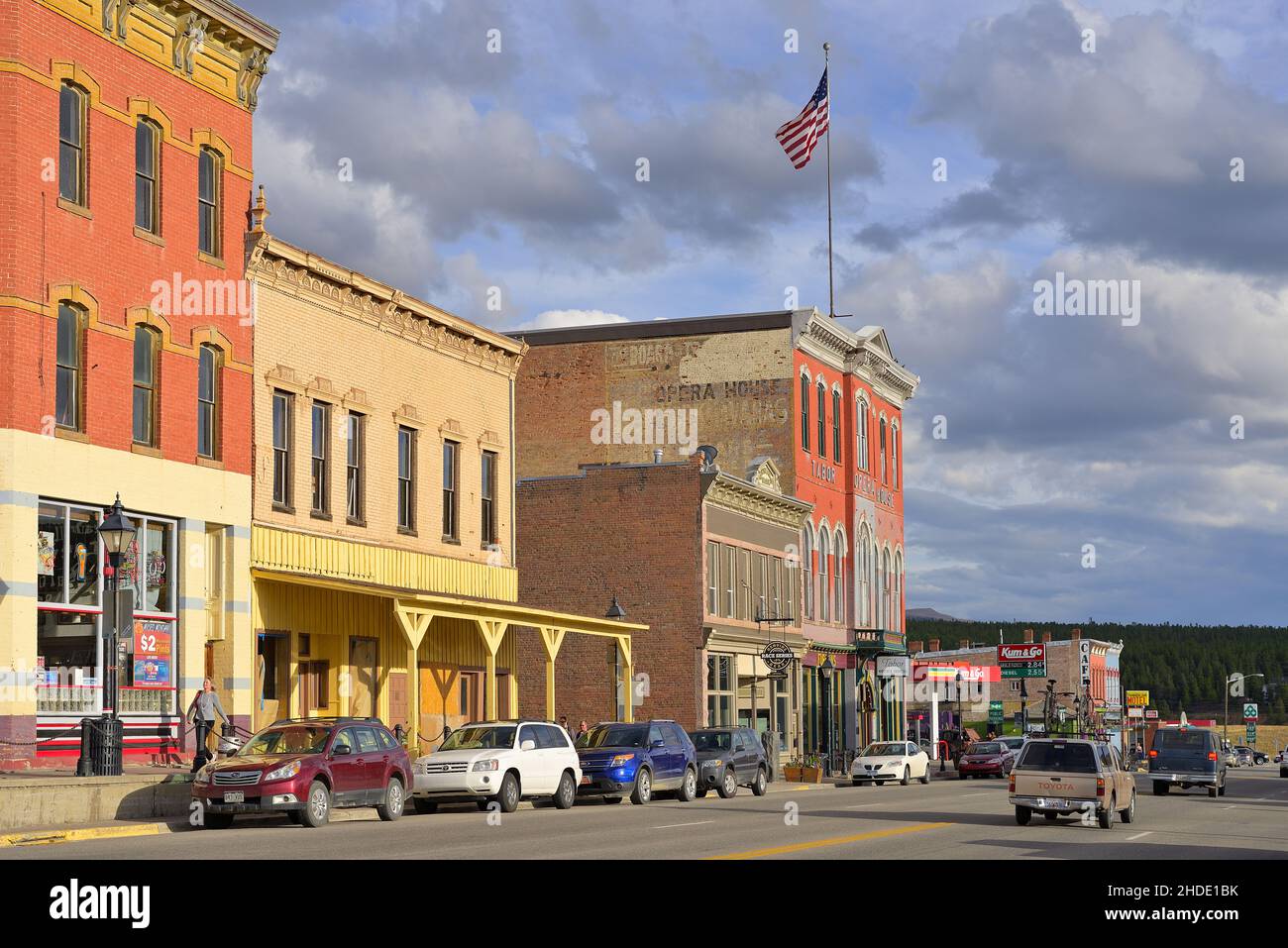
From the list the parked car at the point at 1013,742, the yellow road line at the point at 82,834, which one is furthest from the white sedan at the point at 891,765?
the yellow road line at the point at 82,834

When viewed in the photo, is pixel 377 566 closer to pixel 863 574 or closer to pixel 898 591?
pixel 863 574

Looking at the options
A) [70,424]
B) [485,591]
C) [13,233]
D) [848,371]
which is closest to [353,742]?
[70,424]

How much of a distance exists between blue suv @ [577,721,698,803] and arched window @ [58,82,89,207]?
14.6 metres

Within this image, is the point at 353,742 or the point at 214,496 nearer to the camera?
the point at 353,742

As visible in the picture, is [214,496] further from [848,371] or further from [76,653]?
[848,371]

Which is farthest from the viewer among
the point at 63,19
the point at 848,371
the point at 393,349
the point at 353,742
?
the point at 848,371

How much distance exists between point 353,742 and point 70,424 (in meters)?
7.89

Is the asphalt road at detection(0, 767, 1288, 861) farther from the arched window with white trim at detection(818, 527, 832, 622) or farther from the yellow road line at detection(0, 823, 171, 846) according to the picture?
the arched window with white trim at detection(818, 527, 832, 622)

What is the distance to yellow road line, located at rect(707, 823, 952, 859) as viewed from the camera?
19953 millimetres

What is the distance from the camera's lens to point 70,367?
1176 inches

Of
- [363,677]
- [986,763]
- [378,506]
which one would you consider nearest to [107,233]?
[378,506]

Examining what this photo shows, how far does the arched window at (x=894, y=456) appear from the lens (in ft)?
244

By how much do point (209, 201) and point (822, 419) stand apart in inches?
1366

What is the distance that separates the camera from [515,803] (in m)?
31.1
